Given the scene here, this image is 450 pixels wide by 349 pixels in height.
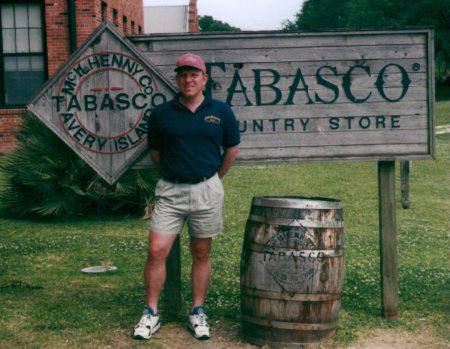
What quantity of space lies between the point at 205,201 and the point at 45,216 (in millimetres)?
6341

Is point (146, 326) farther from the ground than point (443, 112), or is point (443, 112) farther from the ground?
point (443, 112)

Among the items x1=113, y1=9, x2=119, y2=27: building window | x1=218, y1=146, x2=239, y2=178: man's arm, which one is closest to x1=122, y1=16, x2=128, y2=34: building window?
x1=113, y1=9, x2=119, y2=27: building window

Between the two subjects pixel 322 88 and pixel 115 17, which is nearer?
pixel 322 88

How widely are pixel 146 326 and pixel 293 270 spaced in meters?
1.08

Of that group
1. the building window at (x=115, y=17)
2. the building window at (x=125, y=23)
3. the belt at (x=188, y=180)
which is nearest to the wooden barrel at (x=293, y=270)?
the belt at (x=188, y=180)

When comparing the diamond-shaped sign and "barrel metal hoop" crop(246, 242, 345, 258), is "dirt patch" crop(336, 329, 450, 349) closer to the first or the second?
"barrel metal hoop" crop(246, 242, 345, 258)

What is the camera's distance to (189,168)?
5418 millimetres

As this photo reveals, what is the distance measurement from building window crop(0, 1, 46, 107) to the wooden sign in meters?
13.3

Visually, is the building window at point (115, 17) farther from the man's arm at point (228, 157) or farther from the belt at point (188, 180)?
the belt at point (188, 180)

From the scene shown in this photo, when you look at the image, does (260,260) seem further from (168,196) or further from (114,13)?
(114,13)

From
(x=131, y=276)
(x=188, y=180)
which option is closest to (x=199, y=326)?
(x=188, y=180)

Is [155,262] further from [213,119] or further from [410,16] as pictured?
[410,16]

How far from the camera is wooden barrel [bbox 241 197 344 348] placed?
207 inches

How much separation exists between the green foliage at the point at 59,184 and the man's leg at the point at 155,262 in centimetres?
547
